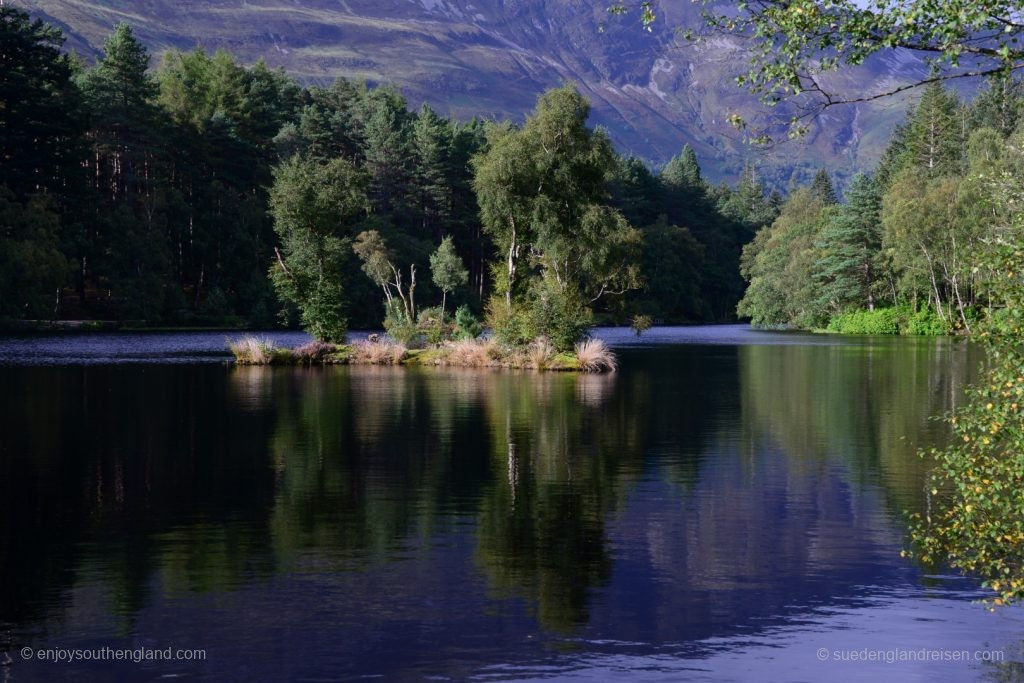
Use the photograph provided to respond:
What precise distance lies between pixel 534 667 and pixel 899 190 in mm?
102708

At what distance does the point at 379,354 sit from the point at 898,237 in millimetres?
59969

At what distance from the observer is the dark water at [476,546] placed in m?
11.8

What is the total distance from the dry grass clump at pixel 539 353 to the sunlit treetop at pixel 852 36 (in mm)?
46238

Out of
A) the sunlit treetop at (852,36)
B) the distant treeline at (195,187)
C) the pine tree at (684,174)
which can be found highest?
the pine tree at (684,174)

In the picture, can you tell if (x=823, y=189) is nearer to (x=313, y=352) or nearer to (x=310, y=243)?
(x=310, y=243)

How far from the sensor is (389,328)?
230 ft

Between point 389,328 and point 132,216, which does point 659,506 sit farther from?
point 132,216

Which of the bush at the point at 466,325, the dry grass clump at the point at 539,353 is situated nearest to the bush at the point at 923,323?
the bush at the point at 466,325

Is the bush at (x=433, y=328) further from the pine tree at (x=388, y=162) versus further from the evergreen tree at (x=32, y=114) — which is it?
the pine tree at (x=388, y=162)

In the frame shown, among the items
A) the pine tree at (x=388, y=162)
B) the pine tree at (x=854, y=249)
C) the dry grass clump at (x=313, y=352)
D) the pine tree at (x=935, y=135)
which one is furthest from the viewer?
the pine tree at (x=388, y=162)

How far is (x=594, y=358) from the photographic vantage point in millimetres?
56875

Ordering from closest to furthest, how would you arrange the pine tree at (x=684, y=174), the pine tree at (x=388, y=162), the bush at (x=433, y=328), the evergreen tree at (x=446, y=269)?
the bush at (x=433, y=328)
the evergreen tree at (x=446, y=269)
the pine tree at (x=388, y=162)
the pine tree at (x=684, y=174)

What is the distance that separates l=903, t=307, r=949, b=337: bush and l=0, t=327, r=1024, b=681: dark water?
249 feet

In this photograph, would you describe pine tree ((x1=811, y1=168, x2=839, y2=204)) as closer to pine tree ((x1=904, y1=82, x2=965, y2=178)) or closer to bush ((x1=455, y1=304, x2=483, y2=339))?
pine tree ((x1=904, y1=82, x2=965, y2=178))
